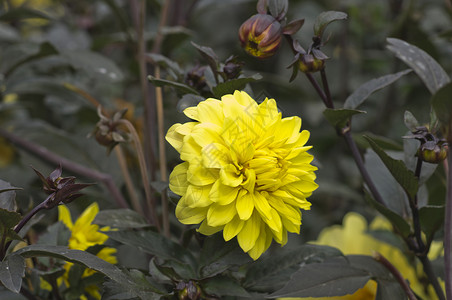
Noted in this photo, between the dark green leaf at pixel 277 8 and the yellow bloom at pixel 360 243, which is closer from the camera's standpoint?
the dark green leaf at pixel 277 8

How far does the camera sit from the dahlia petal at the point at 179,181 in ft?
1.55

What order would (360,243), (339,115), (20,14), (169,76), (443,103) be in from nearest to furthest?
(443,103) < (339,115) < (169,76) < (360,243) < (20,14)

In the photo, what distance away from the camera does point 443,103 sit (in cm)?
45

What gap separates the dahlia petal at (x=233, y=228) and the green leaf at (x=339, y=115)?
0.50ft

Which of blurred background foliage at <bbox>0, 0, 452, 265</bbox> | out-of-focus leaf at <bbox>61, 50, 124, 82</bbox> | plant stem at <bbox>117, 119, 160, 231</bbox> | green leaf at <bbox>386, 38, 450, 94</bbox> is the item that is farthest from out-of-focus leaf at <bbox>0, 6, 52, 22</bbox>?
green leaf at <bbox>386, 38, 450, 94</bbox>

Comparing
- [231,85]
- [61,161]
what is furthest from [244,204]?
[61,161]

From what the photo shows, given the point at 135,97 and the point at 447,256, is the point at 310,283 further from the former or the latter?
the point at 135,97

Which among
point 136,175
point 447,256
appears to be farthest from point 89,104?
point 447,256

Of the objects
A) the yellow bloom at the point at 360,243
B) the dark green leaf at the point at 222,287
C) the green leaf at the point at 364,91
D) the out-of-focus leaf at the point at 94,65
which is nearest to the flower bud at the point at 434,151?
the green leaf at the point at 364,91

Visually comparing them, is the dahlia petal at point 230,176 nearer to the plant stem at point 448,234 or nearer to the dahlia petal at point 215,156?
the dahlia petal at point 215,156

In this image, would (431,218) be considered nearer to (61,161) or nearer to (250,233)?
(250,233)

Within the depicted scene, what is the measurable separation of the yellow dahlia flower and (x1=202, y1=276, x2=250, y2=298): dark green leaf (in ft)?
0.17

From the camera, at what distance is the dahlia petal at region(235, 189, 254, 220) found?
1.49 feet

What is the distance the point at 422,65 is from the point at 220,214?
24 centimetres
